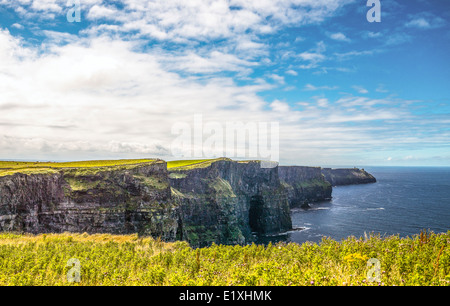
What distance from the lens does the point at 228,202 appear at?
303 ft

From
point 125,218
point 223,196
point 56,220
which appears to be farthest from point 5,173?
→ point 223,196

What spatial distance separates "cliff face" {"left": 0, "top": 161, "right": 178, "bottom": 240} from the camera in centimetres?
5181

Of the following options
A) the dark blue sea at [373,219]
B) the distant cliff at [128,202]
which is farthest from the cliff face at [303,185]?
the distant cliff at [128,202]

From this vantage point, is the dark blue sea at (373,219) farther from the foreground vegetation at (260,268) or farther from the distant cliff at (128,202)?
the foreground vegetation at (260,268)

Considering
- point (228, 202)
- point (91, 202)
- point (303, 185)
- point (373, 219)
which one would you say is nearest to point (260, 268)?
point (91, 202)

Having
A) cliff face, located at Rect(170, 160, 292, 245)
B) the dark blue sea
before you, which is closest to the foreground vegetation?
cliff face, located at Rect(170, 160, 292, 245)

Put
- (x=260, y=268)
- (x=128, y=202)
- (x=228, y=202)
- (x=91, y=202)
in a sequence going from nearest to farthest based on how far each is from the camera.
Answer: (x=260, y=268) < (x=91, y=202) < (x=128, y=202) < (x=228, y=202)

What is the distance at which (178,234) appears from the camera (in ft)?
219

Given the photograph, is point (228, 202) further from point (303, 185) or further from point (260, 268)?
point (303, 185)

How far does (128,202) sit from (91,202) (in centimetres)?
721

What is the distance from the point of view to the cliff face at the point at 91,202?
51.8m
